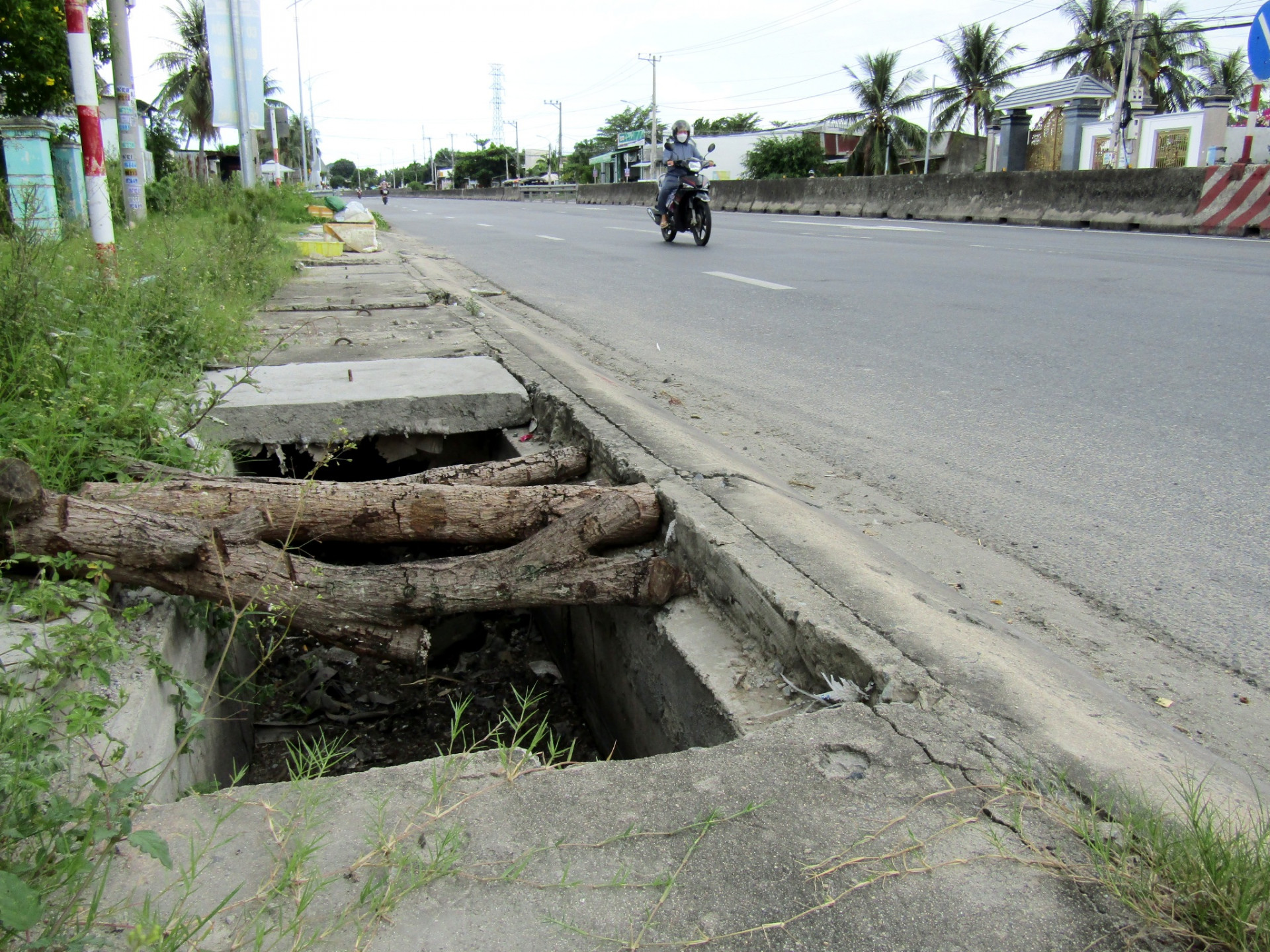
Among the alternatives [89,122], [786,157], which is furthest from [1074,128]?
[89,122]

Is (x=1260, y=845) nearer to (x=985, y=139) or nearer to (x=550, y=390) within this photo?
(x=550, y=390)

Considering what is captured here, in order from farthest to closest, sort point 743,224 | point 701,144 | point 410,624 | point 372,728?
1. point 701,144
2. point 743,224
3. point 372,728
4. point 410,624

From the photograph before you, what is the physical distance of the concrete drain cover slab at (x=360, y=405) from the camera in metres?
3.76

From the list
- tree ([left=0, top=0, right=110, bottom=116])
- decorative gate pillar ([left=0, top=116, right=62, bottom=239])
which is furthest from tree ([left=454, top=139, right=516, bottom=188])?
decorative gate pillar ([left=0, top=116, right=62, bottom=239])

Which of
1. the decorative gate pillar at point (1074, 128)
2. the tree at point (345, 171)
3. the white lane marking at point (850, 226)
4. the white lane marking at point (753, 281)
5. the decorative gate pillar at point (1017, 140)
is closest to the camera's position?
the white lane marking at point (753, 281)

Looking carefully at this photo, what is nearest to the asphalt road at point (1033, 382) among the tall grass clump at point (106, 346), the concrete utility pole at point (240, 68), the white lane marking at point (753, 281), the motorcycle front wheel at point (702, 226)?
the white lane marking at point (753, 281)

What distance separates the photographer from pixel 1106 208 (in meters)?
15.5

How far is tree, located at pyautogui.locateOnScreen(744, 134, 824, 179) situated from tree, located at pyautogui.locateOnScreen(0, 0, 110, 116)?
4737 centimetres

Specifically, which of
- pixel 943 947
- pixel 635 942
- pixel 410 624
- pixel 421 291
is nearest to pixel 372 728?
pixel 410 624

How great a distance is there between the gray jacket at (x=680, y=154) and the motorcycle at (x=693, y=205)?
7 cm

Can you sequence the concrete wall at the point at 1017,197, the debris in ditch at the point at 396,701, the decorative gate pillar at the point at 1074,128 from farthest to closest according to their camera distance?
the decorative gate pillar at the point at 1074,128 → the concrete wall at the point at 1017,197 → the debris in ditch at the point at 396,701

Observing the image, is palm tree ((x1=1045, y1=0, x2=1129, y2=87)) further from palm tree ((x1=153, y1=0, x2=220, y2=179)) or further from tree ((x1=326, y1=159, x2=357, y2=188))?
tree ((x1=326, y1=159, x2=357, y2=188))

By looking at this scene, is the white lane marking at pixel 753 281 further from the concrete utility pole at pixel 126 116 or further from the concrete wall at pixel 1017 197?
the concrete wall at pixel 1017 197

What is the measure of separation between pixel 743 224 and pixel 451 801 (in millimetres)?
16544
